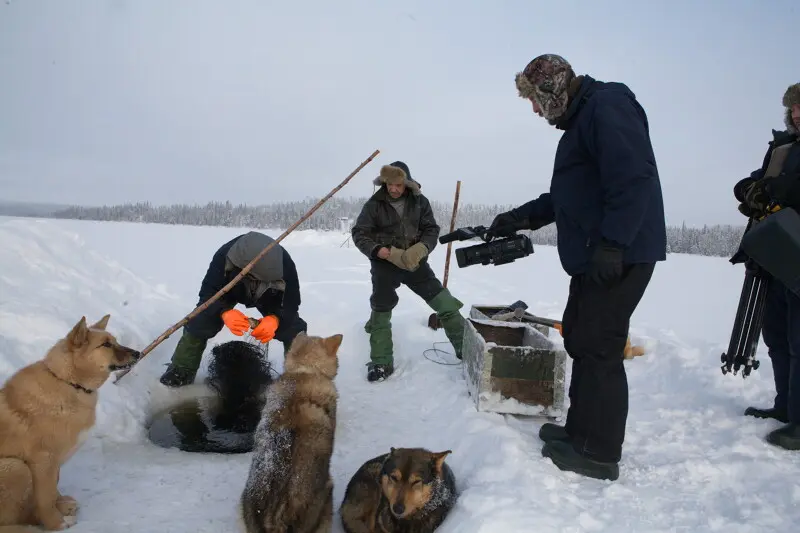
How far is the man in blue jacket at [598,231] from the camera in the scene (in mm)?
2619

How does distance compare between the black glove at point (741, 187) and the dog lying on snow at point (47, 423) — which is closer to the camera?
the dog lying on snow at point (47, 423)

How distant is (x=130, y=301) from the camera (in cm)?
694

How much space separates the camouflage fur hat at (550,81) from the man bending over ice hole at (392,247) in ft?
8.62

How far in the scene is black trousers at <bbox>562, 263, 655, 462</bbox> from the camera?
2867 millimetres

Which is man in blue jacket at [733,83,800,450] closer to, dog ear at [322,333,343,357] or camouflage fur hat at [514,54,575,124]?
camouflage fur hat at [514,54,575,124]

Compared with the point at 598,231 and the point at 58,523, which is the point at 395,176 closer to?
the point at 598,231

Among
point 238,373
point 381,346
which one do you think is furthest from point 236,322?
point 381,346

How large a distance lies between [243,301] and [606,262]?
4.29 meters

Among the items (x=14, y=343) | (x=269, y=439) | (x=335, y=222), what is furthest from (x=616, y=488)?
(x=335, y=222)

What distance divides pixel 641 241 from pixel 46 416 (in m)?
3.80

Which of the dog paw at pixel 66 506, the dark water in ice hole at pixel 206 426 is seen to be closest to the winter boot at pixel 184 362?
the dark water in ice hole at pixel 206 426

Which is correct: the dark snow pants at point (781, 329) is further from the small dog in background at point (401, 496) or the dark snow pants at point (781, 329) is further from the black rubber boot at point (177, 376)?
the black rubber boot at point (177, 376)

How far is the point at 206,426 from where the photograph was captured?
462 centimetres

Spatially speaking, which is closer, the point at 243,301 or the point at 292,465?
the point at 292,465
